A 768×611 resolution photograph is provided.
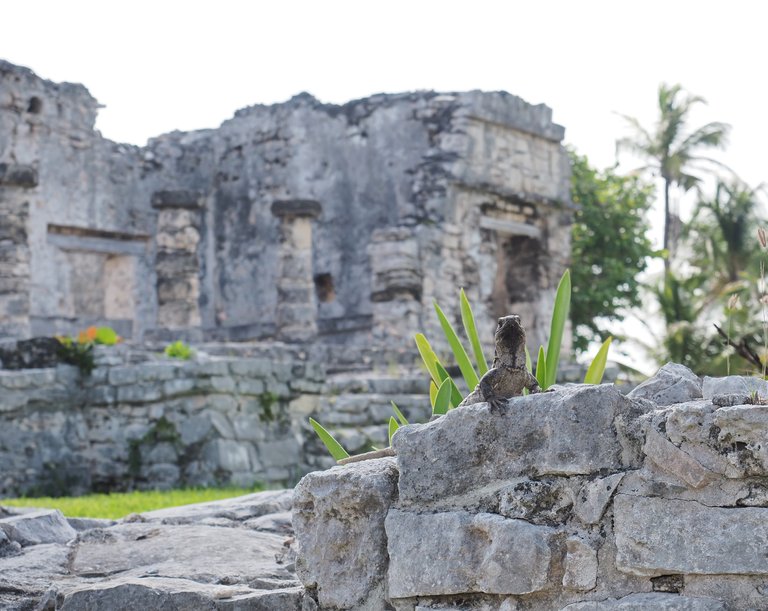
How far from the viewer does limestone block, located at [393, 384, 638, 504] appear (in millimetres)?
3311

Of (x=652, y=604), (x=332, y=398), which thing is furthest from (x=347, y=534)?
(x=332, y=398)

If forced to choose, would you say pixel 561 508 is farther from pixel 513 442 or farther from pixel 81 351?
pixel 81 351

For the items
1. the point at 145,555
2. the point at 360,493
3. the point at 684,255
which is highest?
the point at 684,255

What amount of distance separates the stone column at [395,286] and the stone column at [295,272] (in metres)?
1.02

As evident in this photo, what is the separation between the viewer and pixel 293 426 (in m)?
10.2

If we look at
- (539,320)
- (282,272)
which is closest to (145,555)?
(282,272)

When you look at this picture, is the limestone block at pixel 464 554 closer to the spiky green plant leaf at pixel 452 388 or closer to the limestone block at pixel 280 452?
the spiky green plant leaf at pixel 452 388

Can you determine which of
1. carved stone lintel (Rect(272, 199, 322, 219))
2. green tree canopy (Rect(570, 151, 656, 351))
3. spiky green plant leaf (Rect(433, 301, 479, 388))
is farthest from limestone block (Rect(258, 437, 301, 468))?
green tree canopy (Rect(570, 151, 656, 351))

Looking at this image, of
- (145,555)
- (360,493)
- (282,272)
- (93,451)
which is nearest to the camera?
(360,493)

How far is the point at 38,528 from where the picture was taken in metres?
5.18

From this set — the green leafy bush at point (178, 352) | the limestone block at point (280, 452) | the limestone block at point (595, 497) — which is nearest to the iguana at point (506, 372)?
the limestone block at point (595, 497)

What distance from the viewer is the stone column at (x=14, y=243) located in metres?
15.1

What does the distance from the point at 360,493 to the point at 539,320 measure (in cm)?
1436

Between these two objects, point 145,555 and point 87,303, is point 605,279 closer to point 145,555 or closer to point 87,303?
point 87,303
